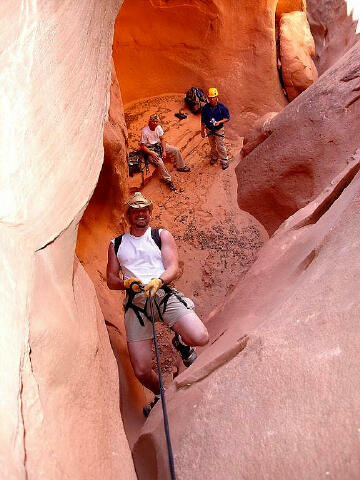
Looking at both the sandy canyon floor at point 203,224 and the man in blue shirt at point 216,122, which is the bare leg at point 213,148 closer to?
the man in blue shirt at point 216,122

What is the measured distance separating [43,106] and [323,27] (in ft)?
30.5

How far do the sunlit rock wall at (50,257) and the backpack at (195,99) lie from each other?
6452 millimetres

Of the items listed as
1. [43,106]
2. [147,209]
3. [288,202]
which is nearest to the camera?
[43,106]

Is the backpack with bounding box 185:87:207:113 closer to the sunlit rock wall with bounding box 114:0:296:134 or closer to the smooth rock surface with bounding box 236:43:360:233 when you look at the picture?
the sunlit rock wall with bounding box 114:0:296:134

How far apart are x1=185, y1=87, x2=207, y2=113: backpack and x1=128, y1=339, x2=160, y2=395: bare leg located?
629 centimetres

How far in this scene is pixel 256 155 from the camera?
705 cm

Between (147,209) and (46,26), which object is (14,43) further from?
(147,209)

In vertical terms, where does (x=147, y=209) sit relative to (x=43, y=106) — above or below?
below

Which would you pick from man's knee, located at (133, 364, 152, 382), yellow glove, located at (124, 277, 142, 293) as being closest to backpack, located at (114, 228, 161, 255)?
yellow glove, located at (124, 277, 142, 293)

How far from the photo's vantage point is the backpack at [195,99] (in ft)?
31.0

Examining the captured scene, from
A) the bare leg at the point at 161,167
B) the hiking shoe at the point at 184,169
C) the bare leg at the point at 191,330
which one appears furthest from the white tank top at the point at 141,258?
the hiking shoe at the point at 184,169

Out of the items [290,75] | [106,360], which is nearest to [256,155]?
[290,75]

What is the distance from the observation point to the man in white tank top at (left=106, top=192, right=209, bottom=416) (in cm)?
389

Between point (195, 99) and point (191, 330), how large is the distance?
6.42 meters
